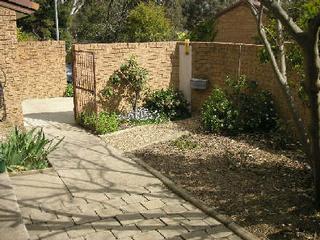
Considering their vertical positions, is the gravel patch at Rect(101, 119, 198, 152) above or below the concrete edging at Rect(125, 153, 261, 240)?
above

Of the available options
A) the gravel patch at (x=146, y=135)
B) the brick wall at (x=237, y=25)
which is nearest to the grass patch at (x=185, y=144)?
the gravel patch at (x=146, y=135)

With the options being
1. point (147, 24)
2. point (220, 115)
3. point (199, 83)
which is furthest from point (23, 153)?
point (147, 24)

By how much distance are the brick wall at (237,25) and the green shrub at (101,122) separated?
1056 cm

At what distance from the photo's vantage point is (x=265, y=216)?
195 inches

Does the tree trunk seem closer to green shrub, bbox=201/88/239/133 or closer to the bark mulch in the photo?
the bark mulch

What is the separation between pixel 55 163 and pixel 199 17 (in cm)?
3189

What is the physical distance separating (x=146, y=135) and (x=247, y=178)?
10.4 ft

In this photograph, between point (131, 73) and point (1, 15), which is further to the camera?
point (131, 73)

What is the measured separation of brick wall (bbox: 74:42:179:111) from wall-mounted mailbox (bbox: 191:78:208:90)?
782 millimetres

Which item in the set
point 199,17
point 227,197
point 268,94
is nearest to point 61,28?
point 199,17

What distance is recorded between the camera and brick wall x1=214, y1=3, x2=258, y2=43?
19197 millimetres

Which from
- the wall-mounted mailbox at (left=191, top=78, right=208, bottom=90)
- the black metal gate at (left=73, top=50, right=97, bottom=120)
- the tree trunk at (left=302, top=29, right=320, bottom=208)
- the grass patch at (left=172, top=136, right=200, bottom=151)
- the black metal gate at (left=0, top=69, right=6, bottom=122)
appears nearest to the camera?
the tree trunk at (left=302, top=29, right=320, bottom=208)

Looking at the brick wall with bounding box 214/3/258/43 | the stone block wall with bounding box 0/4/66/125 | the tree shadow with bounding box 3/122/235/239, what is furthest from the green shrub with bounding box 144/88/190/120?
the brick wall with bounding box 214/3/258/43

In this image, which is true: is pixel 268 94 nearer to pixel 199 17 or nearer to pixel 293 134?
pixel 293 134
